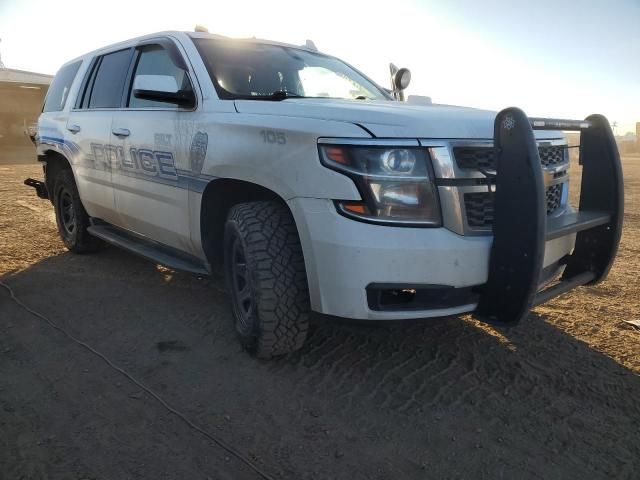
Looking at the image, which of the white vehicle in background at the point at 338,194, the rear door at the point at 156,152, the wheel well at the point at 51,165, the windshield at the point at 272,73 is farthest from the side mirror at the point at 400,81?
the wheel well at the point at 51,165

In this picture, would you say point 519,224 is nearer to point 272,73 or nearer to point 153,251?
point 272,73

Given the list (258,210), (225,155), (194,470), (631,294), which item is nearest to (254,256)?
(258,210)

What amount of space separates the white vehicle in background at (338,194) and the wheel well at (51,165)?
5.81ft

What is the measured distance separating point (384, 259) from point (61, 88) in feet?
15.3

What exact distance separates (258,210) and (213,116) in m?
0.68

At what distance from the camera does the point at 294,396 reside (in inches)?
102

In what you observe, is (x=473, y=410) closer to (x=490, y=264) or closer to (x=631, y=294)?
(x=490, y=264)

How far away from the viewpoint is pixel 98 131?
14.1 feet

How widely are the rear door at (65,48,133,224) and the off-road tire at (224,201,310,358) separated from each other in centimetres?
190

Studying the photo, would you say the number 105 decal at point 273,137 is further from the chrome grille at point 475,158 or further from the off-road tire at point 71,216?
the off-road tire at point 71,216

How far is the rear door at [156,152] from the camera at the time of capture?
3322 mm

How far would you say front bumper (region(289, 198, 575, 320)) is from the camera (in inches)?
89.5

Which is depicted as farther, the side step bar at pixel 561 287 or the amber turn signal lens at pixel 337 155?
the side step bar at pixel 561 287

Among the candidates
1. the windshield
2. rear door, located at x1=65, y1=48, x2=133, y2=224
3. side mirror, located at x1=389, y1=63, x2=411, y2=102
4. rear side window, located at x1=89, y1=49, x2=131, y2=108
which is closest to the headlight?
the windshield
